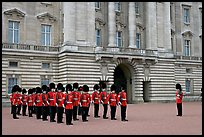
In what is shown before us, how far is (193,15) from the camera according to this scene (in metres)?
41.9

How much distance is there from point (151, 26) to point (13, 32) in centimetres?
1550

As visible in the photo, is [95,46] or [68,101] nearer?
[68,101]

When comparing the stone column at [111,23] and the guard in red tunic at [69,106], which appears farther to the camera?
the stone column at [111,23]

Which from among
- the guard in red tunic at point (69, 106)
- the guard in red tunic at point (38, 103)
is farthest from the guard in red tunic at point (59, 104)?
the guard in red tunic at point (38, 103)

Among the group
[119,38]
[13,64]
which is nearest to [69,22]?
[13,64]

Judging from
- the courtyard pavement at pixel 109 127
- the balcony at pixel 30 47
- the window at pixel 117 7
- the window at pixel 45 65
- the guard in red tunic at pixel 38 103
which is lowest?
the courtyard pavement at pixel 109 127

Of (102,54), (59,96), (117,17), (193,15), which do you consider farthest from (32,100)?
(193,15)

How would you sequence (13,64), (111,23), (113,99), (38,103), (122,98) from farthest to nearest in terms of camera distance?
(111,23) → (13,64) → (38,103) → (113,99) → (122,98)

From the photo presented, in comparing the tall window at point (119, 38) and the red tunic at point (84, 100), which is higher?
the tall window at point (119, 38)

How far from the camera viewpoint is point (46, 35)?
3127cm

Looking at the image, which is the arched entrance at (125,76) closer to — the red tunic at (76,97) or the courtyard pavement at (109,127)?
the red tunic at (76,97)

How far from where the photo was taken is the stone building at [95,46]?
2916 centimetres

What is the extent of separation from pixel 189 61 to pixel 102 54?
14.7m

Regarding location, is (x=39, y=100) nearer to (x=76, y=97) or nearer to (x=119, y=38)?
(x=76, y=97)
